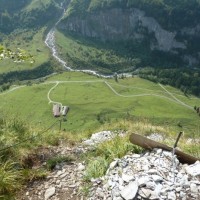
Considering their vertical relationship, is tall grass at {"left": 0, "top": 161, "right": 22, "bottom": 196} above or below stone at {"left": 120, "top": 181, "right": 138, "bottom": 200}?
below

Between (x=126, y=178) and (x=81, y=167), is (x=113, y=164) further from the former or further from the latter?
(x=81, y=167)

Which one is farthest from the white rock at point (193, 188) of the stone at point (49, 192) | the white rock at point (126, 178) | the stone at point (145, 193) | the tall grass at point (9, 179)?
the tall grass at point (9, 179)

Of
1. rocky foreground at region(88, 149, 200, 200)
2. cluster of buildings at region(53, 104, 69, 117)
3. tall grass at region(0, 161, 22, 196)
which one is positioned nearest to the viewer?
rocky foreground at region(88, 149, 200, 200)

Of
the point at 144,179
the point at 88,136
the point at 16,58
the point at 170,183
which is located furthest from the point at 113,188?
the point at 88,136

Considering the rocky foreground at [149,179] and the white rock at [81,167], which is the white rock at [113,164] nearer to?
the rocky foreground at [149,179]

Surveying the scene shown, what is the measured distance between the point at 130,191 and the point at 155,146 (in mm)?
3084

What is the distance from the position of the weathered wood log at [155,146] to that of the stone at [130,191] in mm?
2737

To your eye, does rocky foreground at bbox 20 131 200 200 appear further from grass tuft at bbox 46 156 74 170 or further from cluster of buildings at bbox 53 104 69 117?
cluster of buildings at bbox 53 104 69 117

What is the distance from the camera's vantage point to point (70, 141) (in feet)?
62.8

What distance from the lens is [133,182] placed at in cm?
1107

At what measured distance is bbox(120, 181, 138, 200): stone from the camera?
1066cm

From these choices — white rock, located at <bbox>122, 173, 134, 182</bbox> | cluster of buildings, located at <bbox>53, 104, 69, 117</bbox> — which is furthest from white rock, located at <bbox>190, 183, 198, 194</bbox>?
cluster of buildings, located at <bbox>53, 104, 69, 117</bbox>

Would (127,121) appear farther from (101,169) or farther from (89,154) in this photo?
(101,169)

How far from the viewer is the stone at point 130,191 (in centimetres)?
1066
